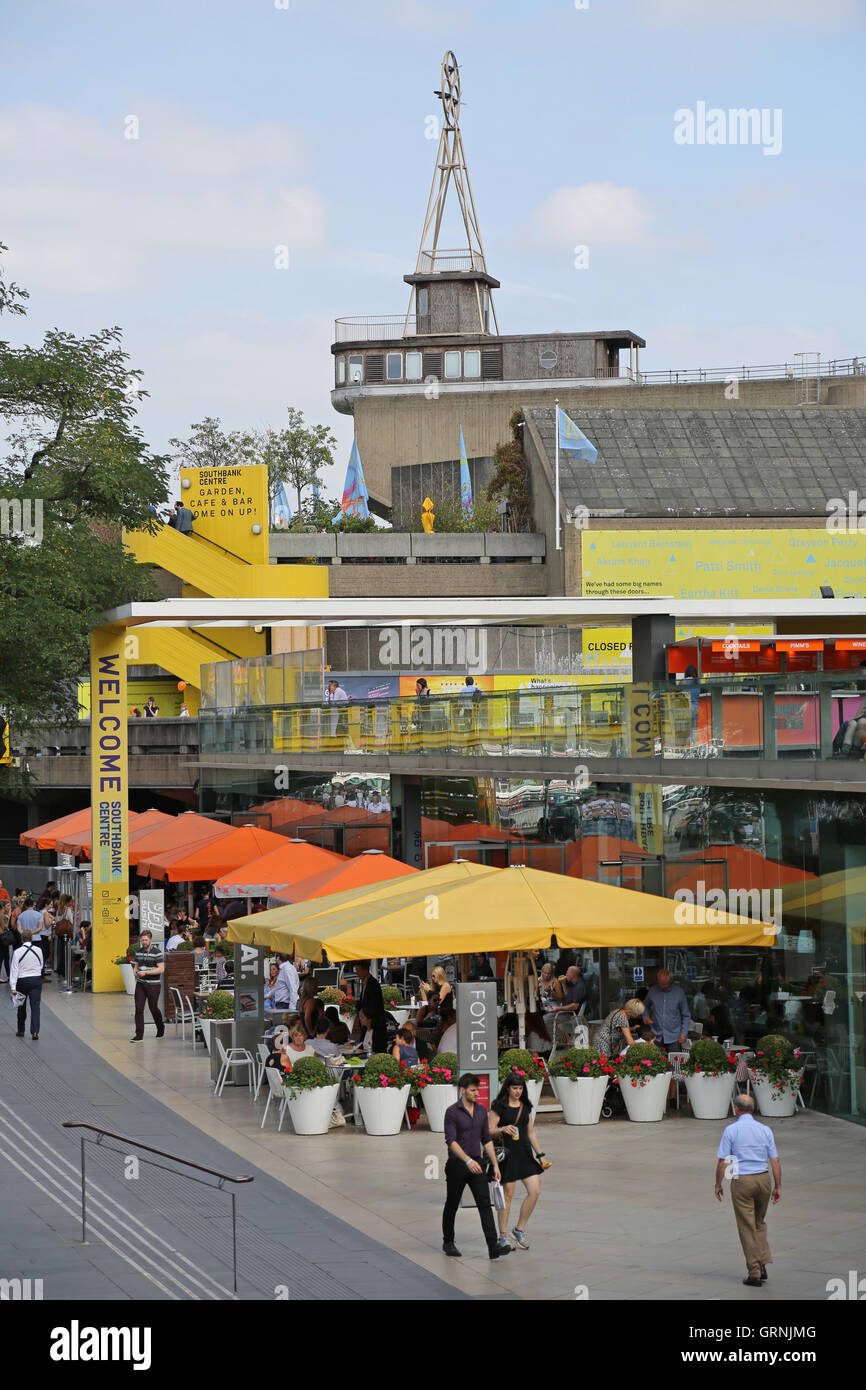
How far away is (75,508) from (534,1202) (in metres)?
17.8

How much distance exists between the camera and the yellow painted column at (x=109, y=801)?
31016 millimetres

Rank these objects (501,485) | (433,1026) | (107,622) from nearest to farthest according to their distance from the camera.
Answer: (433,1026) → (107,622) → (501,485)

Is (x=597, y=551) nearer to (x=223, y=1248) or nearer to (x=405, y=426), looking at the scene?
(x=405, y=426)

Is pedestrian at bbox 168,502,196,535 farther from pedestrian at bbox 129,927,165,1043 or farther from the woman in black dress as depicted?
the woman in black dress

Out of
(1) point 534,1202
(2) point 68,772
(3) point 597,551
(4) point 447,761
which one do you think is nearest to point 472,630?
(3) point 597,551

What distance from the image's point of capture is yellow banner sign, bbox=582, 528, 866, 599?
58.3m

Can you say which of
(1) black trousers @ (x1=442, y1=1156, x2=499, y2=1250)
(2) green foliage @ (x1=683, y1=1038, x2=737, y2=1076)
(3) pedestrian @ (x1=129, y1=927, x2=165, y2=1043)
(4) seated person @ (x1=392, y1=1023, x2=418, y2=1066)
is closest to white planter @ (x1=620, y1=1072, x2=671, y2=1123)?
(2) green foliage @ (x1=683, y1=1038, x2=737, y2=1076)

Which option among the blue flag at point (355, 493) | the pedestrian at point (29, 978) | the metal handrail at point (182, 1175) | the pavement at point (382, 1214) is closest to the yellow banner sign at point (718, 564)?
the blue flag at point (355, 493)

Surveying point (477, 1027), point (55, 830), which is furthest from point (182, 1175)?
point (55, 830)

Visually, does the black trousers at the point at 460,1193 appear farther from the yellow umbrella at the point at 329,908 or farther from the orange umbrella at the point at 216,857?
the orange umbrella at the point at 216,857

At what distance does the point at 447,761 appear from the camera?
30.7 meters

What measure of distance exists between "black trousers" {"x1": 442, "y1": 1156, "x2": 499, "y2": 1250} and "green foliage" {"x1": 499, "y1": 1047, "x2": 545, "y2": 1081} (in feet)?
15.2

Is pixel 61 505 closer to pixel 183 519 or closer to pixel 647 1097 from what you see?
pixel 647 1097

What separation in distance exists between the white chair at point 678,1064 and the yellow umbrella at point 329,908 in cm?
268
